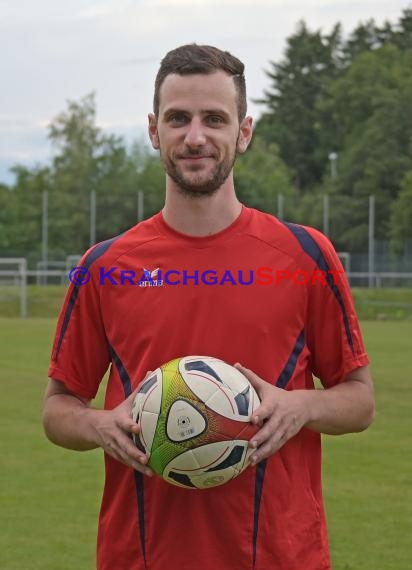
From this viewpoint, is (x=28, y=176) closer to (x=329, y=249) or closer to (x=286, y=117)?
(x=286, y=117)

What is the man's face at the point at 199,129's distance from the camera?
3062 mm

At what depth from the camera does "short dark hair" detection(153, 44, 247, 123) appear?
3.10 meters

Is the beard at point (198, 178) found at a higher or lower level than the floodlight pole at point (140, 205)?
lower

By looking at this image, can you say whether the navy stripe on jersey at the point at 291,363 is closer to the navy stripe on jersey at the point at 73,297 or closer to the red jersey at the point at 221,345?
the red jersey at the point at 221,345

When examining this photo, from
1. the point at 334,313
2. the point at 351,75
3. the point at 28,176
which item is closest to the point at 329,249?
the point at 334,313

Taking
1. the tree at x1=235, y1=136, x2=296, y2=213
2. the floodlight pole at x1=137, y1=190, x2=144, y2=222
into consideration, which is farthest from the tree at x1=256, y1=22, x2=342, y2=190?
the floodlight pole at x1=137, y1=190, x2=144, y2=222

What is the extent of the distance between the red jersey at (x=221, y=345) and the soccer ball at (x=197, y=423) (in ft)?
0.40

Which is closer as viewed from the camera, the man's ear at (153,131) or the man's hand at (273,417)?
the man's hand at (273,417)

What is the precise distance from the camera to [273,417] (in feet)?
9.61

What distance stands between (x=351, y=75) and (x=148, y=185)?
20283mm

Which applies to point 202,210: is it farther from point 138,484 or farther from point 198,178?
point 138,484

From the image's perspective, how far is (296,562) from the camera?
3.07 metres

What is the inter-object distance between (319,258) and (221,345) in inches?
15.6

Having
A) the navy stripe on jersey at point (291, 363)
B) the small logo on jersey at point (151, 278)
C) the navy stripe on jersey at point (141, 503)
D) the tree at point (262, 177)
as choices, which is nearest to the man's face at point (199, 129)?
the small logo on jersey at point (151, 278)
